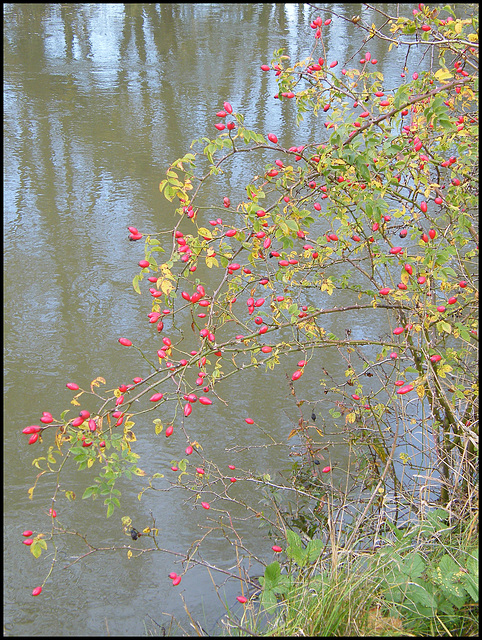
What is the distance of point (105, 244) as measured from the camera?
15.1ft

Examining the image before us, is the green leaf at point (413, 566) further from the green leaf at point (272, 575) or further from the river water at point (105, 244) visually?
the river water at point (105, 244)

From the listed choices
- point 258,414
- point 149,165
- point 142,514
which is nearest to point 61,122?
point 149,165

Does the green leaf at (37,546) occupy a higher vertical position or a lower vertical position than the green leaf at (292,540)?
higher

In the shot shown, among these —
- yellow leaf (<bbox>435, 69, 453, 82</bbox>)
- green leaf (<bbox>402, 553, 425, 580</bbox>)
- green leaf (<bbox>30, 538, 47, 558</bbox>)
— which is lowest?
green leaf (<bbox>402, 553, 425, 580</bbox>)

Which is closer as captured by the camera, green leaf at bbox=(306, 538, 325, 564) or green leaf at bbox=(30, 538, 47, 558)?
green leaf at bbox=(30, 538, 47, 558)

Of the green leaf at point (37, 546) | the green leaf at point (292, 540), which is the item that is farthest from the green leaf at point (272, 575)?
the green leaf at point (37, 546)

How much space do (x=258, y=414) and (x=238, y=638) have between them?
4.58 feet

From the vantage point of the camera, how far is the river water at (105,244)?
2.32 m

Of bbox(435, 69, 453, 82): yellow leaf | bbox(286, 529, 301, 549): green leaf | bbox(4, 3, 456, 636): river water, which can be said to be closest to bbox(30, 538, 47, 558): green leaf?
bbox(4, 3, 456, 636): river water

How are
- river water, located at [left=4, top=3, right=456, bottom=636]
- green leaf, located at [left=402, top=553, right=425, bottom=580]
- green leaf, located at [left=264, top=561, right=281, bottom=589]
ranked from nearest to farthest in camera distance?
green leaf, located at [left=402, top=553, right=425, bottom=580] < green leaf, located at [left=264, top=561, right=281, bottom=589] < river water, located at [left=4, top=3, right=456, bottom=636]

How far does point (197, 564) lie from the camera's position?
92.7 inches

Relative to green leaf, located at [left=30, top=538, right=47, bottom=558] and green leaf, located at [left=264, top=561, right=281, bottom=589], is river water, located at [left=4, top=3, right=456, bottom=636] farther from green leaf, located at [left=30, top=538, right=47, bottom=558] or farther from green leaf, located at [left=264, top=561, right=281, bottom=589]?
green leaf, located at [left=30, top=538, right=47, bottom=558]

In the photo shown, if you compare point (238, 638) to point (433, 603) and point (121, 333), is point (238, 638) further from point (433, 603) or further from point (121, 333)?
point (121, 333)

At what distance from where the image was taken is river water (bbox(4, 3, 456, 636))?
→ 2320 millimetres
